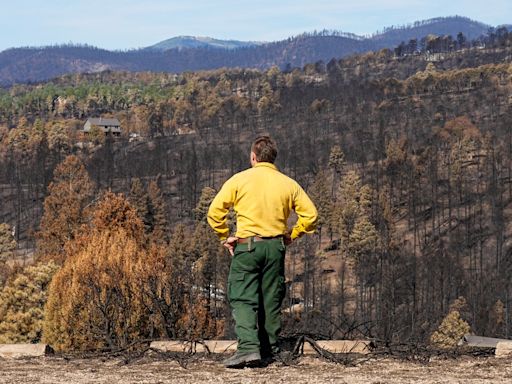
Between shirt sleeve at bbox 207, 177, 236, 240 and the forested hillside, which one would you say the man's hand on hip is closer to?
shirt sleeve at bbox 207, 177, 236, 240

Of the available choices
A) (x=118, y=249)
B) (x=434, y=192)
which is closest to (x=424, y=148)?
(x=434, y=192)

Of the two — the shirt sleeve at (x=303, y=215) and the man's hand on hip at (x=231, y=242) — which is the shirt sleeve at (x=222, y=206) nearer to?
the man's hand on hip at (x=231, y=242)

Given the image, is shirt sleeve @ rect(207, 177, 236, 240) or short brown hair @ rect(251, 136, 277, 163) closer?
shirt sleeve @ rect(207, 177, 236, 240)

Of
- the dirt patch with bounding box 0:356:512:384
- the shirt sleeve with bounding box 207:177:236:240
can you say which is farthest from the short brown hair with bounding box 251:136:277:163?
the dirt patch with bounding box 0:356:512:384

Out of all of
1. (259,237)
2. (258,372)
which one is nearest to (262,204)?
(259,237)

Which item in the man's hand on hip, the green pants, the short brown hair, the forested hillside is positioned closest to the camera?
the green pants

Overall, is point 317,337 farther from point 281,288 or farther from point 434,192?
point 434,192

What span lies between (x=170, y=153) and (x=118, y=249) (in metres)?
132

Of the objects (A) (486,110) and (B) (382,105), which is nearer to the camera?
(A) (486,110)

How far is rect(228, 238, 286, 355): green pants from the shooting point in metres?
7.91

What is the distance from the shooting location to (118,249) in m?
38.9

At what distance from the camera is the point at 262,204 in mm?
8094

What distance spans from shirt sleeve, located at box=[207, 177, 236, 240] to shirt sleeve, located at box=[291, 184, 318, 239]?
2.01ft

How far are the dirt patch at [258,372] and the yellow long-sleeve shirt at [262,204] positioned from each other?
124cm
